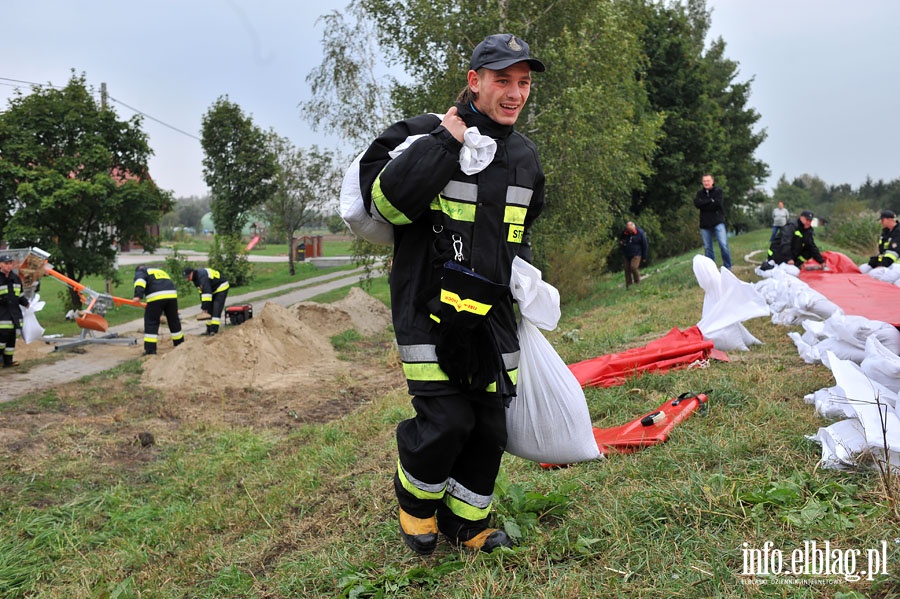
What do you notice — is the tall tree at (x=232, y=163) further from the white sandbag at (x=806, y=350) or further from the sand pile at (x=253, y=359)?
the white sandbag at (x=806, y=350)

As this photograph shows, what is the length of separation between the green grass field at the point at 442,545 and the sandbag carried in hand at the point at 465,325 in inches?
31.5

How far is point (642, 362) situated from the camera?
5.81 metres

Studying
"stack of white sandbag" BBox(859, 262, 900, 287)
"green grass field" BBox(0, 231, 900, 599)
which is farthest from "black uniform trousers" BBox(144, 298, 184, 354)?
"stack of white sandbag" BBox(859, 262, 900, 287)

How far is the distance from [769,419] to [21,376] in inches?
407

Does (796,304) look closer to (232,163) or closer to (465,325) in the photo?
(465,325)

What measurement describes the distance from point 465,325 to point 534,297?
0.47 metres

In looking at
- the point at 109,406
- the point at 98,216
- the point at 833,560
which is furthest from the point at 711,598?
the point at 98,216

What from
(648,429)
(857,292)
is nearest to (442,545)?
(648,429)

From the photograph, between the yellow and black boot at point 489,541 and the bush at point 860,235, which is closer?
the yellow and black boot at point 489,541

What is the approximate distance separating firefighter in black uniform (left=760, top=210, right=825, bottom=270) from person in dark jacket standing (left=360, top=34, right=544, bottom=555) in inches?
417

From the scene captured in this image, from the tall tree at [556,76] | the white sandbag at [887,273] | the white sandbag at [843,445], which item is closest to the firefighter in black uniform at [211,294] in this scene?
the tall tree at [556,76]

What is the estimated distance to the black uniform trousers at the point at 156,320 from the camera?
11859mm

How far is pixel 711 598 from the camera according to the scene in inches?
91.4

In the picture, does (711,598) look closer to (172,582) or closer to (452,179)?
(452,179)
